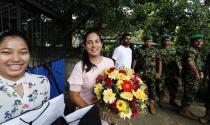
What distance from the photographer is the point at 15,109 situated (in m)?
2.27

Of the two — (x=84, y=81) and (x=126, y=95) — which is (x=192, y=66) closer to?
(x=84, y=81)

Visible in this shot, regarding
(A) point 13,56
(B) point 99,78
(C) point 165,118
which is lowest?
(C) point 165,118

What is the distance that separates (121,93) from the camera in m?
2.70

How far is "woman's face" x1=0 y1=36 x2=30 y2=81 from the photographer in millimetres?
2260

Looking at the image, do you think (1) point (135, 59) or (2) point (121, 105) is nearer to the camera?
(2) point (121, 105)

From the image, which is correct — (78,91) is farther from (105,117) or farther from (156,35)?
(156,35)

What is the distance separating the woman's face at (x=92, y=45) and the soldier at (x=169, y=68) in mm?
4382

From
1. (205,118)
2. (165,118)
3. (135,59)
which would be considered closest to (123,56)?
(135,59)

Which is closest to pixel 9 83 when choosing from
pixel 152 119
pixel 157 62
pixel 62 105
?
pixel 62 105

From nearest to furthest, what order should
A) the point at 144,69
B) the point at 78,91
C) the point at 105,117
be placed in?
1. the point at 105,117
2. the point at 78,91
3. the point at 144,69

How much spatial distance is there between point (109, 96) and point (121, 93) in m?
0.11

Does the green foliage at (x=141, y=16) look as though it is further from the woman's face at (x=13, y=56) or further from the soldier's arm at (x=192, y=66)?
the woman's face at (x=13, y=56)

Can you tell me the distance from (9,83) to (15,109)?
195mm

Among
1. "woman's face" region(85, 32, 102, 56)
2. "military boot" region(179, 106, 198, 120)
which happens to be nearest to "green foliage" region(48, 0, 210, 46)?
"military boot" region(179, 106, 198, 120)
